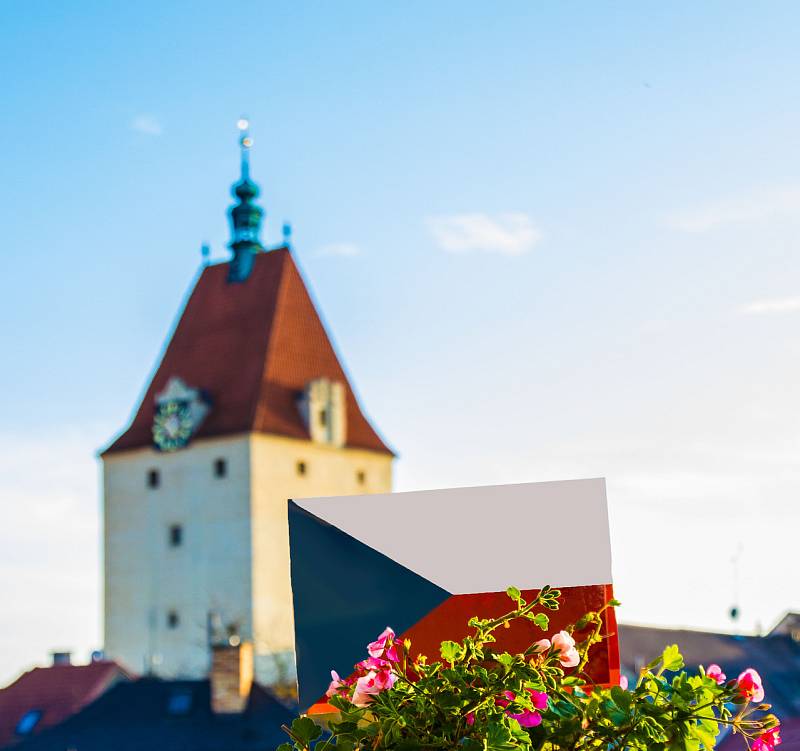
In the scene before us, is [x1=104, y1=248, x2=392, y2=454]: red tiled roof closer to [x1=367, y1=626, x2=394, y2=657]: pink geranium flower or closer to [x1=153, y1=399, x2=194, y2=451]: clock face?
[x1=153, y1=399, x2=194, y2=451]: clock face

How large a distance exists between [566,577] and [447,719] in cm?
52

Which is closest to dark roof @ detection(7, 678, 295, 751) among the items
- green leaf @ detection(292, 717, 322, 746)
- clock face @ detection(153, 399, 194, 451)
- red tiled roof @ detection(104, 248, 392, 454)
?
red tiled roof @ detection(104, 248, 392, 454)

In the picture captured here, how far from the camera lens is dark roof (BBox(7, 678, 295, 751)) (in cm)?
3122

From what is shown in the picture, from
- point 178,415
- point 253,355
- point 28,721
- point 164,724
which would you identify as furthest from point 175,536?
point 164,724

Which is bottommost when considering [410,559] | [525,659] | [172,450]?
[525,659]

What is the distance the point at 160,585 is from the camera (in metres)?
51.2

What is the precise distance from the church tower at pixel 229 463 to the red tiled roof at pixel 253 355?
5 cm

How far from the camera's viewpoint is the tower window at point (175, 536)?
5144cm

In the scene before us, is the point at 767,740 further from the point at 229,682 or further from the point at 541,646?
the point at 229,682

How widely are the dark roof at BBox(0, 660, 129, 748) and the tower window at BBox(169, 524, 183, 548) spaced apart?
51.7 feet

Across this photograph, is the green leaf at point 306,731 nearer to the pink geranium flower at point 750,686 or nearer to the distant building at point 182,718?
the pink geranium flower at point 750,686

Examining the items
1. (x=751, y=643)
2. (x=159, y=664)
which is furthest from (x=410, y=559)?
(x=159, y=664)

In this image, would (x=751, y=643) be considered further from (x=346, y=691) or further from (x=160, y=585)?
(x=346, y=691)

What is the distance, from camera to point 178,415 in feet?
174
